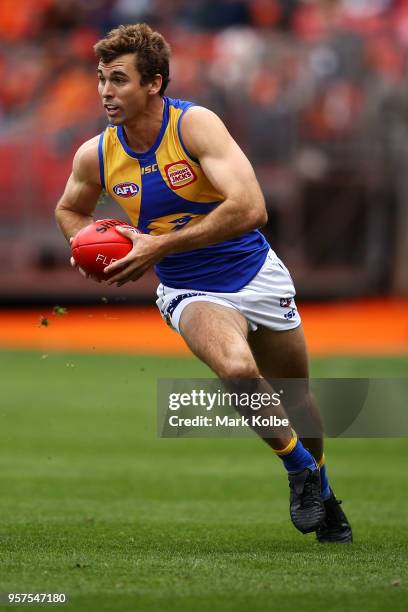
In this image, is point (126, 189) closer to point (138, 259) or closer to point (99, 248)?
point (99, 248)

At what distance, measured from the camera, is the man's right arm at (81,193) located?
6.93 metres

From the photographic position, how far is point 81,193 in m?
7.05

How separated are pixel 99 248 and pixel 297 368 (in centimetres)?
140

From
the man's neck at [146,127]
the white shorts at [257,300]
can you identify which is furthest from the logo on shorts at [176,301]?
the man's neck at [146,127]

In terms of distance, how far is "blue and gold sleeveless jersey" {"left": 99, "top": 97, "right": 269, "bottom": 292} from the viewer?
6.68m

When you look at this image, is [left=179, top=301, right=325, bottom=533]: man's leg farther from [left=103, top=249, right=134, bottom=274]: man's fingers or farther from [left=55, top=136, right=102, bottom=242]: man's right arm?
[left=55, top=136, right=102, bottom=242]: man's right arm

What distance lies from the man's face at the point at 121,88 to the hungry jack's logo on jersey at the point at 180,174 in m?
0.37

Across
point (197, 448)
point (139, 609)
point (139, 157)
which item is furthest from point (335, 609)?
point (197, 448)

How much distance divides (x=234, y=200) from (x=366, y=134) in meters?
16.2

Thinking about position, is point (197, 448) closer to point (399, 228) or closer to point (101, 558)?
point (101, 558)

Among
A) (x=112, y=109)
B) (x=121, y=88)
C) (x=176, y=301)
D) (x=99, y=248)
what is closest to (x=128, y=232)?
(x=99, y=248)

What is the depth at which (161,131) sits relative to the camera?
6.71m

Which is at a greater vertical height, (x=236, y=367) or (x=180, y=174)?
(x=180, y=174)

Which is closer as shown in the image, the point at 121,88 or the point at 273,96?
the point at 121,88
